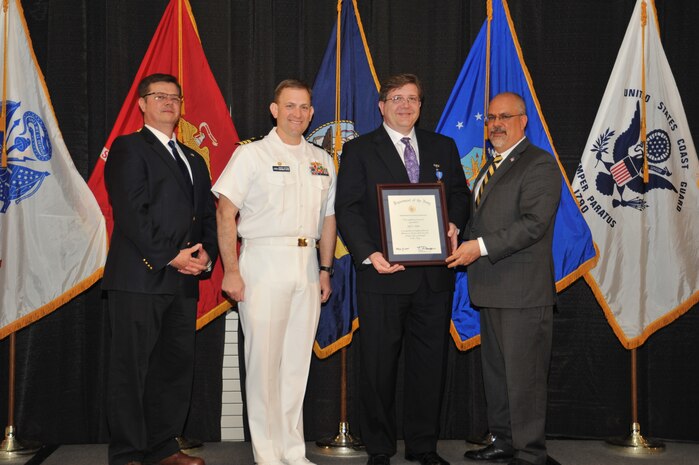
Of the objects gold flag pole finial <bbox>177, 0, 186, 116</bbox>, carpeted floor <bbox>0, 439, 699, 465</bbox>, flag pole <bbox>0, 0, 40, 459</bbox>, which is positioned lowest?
carpeted floor <bbox>0, 439, 699, 465</bbox>

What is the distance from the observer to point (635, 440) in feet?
14.9

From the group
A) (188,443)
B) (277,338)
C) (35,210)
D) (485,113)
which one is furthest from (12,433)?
(485,113)

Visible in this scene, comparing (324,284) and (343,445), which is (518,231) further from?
(343,445)

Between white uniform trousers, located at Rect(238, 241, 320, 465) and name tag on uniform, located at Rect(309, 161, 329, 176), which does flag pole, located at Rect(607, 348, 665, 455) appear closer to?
white uniform trousers, located at Rect(238, 241, 320, 465)

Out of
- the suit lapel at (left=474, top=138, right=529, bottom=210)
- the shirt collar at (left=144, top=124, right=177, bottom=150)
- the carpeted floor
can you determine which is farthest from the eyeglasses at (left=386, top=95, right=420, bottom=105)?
the carpeted floor

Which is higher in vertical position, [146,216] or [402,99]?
[402,99]

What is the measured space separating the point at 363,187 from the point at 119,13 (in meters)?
2.02


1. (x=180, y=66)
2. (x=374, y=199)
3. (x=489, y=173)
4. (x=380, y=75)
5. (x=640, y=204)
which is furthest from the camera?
(x=380, y=75)

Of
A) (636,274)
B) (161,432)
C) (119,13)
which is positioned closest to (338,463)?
(161,432)

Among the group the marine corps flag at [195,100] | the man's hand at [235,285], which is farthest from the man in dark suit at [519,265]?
the marine corps flag at [195,100]

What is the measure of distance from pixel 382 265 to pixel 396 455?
124cm

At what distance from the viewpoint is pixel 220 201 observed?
3.73m

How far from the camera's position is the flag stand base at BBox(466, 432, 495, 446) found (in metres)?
4.45

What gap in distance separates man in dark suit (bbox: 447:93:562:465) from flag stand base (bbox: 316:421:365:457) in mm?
996
